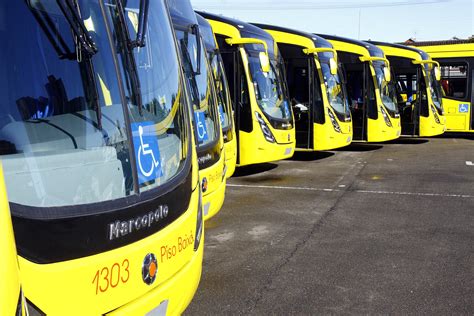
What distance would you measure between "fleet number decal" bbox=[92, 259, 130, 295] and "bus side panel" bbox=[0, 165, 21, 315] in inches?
35.1

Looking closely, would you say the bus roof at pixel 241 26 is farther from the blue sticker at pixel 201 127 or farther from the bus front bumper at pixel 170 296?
the bus front bumper at pixel 170 296

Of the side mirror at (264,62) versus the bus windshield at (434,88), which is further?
the bus windshield at (434,88)

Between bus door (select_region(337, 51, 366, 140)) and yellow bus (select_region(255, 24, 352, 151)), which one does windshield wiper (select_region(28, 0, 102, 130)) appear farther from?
bus door (select_region(337, 51, 366, 140))

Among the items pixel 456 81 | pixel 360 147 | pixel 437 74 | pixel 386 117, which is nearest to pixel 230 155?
pixel 386 117

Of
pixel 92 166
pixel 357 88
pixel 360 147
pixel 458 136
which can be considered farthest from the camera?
pixel 458 136

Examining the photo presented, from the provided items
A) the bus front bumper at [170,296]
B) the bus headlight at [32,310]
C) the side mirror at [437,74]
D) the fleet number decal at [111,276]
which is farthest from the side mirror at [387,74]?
the bus headlight at [32,310]

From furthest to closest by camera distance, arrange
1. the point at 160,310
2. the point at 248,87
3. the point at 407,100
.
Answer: the point at 407,100 < the point at 248,87 < the point at 160,310

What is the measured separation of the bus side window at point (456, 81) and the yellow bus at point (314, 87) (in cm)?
785

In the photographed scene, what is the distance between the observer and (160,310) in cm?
322

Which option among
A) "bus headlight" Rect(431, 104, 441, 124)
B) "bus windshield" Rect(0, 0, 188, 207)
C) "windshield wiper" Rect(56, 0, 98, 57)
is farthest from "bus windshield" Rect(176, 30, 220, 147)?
"bus headlight" Rect(431, 104, 441, 124)

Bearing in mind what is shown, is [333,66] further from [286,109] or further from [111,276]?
[111,276]

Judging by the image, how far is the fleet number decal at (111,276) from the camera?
273cm

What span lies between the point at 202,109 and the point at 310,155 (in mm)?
9651

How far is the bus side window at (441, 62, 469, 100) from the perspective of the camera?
2116 cm
